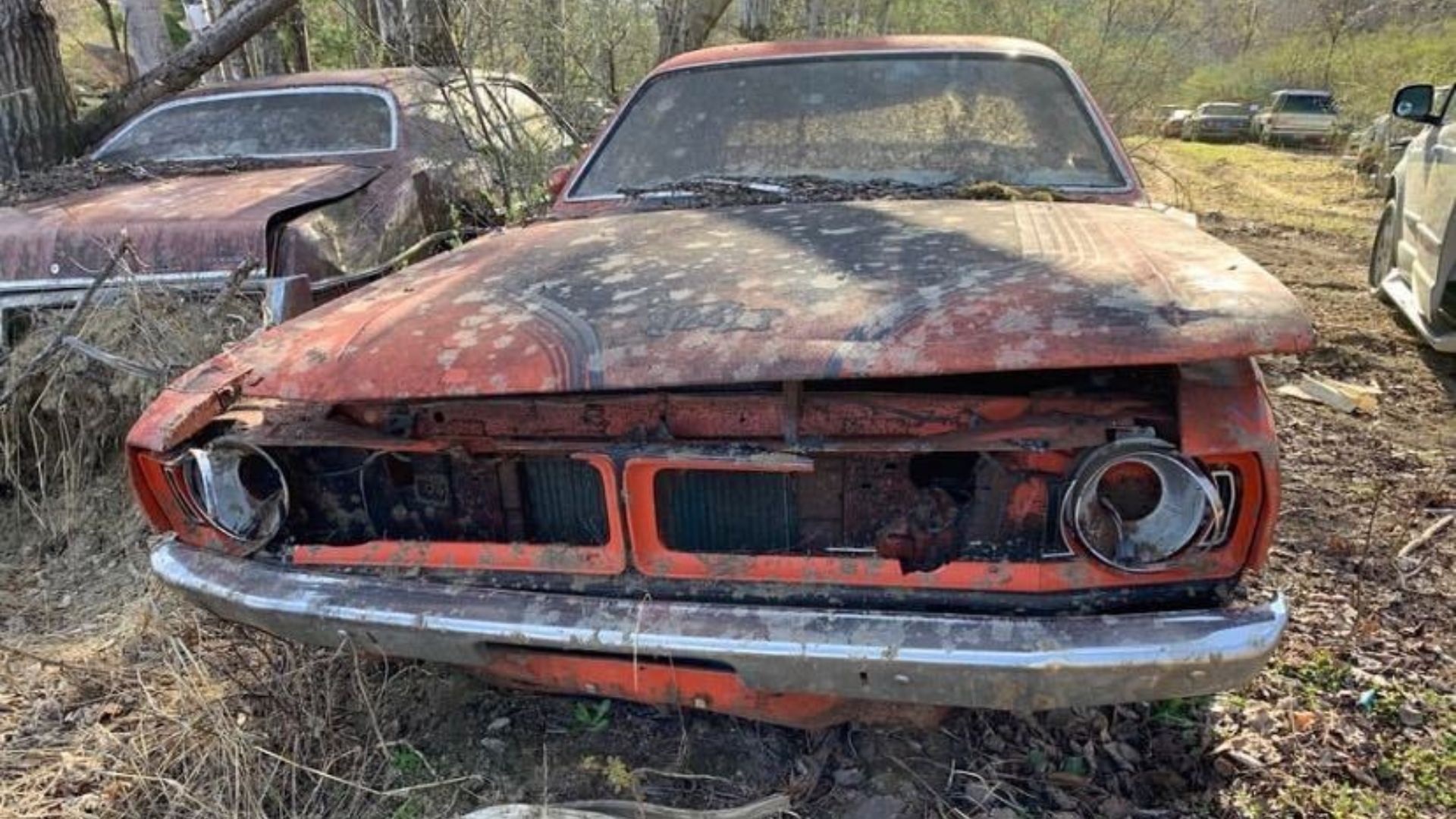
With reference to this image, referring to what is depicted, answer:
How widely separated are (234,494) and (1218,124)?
1056 inches

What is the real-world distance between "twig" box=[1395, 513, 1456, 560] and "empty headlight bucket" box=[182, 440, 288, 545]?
3.45 m

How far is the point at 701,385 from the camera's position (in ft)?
5.71

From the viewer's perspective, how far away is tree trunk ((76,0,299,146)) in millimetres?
6449

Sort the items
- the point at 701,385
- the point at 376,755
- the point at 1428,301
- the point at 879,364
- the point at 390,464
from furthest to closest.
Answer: the point at 1428,301
the point at 376,755
the point at 390,464
the point at 701,385
the point at 879,364

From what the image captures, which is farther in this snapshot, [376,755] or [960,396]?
[376,755]

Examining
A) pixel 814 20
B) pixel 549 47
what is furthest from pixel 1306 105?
pixel 549 47

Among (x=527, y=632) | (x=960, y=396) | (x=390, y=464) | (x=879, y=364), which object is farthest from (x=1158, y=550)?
Result: (x=390, y=464)

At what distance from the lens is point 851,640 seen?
1.67 metres

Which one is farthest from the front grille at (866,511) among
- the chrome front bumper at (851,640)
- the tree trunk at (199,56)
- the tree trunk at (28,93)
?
the tree trunk at (199,56)

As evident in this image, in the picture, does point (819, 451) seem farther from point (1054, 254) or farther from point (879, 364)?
point (1054, 254)

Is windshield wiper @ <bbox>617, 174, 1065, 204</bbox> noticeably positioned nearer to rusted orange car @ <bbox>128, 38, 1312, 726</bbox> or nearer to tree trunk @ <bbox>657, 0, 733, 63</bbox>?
rusted orange car @ <bbox>128, 38, 1312, 726</bbox>

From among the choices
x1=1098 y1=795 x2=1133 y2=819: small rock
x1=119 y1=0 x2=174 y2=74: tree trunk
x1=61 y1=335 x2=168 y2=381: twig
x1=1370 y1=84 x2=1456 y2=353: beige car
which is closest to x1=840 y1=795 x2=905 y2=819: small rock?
x1=1098 y1=795 x2=1133 y2=819: small rock

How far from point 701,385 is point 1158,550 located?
90cm

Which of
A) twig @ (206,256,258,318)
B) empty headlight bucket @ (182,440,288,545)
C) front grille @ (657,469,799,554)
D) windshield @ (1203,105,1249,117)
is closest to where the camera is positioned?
front grille @ (657,469,799,554)
